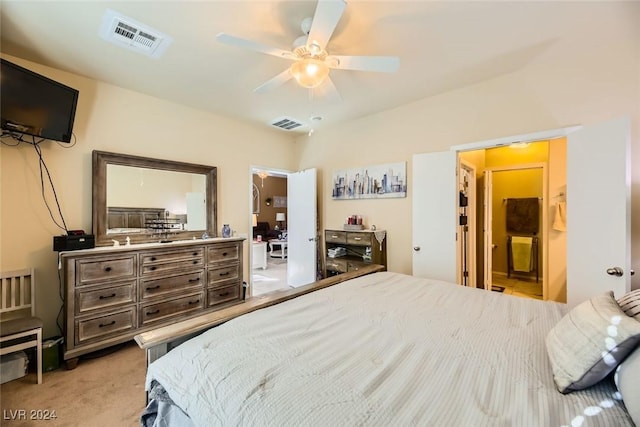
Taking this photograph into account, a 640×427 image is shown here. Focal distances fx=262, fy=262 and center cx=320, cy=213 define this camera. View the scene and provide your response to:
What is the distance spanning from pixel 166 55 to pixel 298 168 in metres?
2.81

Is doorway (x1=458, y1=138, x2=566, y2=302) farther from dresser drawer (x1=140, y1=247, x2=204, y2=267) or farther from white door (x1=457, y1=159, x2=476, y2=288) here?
dresser drawer (x1=140, y1=247, x2=204, y2=267)

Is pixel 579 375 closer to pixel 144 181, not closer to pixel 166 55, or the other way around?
pixel 166 55

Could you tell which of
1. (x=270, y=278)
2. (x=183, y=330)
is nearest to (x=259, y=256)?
(x=270, y=278)

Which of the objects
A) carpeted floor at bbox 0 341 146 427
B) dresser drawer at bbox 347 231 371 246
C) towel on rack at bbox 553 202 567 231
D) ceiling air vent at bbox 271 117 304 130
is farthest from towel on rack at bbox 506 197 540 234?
carpeted floor at bbox 0 341 146 427

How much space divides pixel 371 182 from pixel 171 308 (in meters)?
3.01

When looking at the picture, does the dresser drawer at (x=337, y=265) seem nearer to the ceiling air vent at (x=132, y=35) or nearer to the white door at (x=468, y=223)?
the white door at (x=468, y=223)

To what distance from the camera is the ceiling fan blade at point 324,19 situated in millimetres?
1397

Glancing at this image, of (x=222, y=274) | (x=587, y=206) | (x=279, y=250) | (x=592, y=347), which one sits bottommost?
(x=279, y=250)

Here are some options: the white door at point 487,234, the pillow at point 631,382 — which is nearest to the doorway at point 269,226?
the white door at point 487,234

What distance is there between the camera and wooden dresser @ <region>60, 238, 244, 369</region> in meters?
2.31

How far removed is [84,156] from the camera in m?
2.76

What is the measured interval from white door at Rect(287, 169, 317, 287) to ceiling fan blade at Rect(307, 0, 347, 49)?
2620 millimetres

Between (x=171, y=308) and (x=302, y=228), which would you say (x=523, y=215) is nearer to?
(x=302, y=228)

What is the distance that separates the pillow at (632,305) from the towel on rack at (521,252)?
14.2 ft
